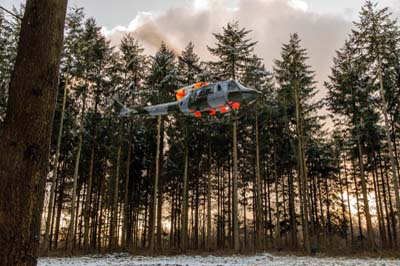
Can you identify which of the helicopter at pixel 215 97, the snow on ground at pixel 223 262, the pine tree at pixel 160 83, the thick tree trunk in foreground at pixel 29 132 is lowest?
the snow on ground at pixel 223 262

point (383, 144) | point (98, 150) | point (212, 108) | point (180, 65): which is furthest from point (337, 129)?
point (98, 150)

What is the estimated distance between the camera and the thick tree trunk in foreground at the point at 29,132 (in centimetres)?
205

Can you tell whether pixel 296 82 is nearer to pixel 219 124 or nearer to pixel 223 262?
pixel 219 124

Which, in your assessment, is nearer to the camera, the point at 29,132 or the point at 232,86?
the point at 29,132

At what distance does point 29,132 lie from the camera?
2.22 meters

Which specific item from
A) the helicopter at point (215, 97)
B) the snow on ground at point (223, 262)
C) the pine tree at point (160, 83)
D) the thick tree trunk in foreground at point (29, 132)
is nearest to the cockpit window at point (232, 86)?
the helicopter at point (215, 97)

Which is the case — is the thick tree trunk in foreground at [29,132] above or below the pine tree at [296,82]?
below

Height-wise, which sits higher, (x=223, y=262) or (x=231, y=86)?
(x=231, y=86)

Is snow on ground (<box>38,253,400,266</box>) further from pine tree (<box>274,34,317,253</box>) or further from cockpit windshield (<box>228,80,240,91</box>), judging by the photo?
cockpit windshield (<box>228,80,240,91</box>)

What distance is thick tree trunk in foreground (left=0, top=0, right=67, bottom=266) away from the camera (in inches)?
80.7

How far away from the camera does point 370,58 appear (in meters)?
17.2

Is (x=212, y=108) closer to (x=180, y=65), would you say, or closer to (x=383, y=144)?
(x=180, y=65)

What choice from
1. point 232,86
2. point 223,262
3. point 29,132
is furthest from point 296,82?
point 29,132

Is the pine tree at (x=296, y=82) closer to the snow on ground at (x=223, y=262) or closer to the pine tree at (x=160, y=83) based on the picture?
the snow on ground at (x=223, y=262)
